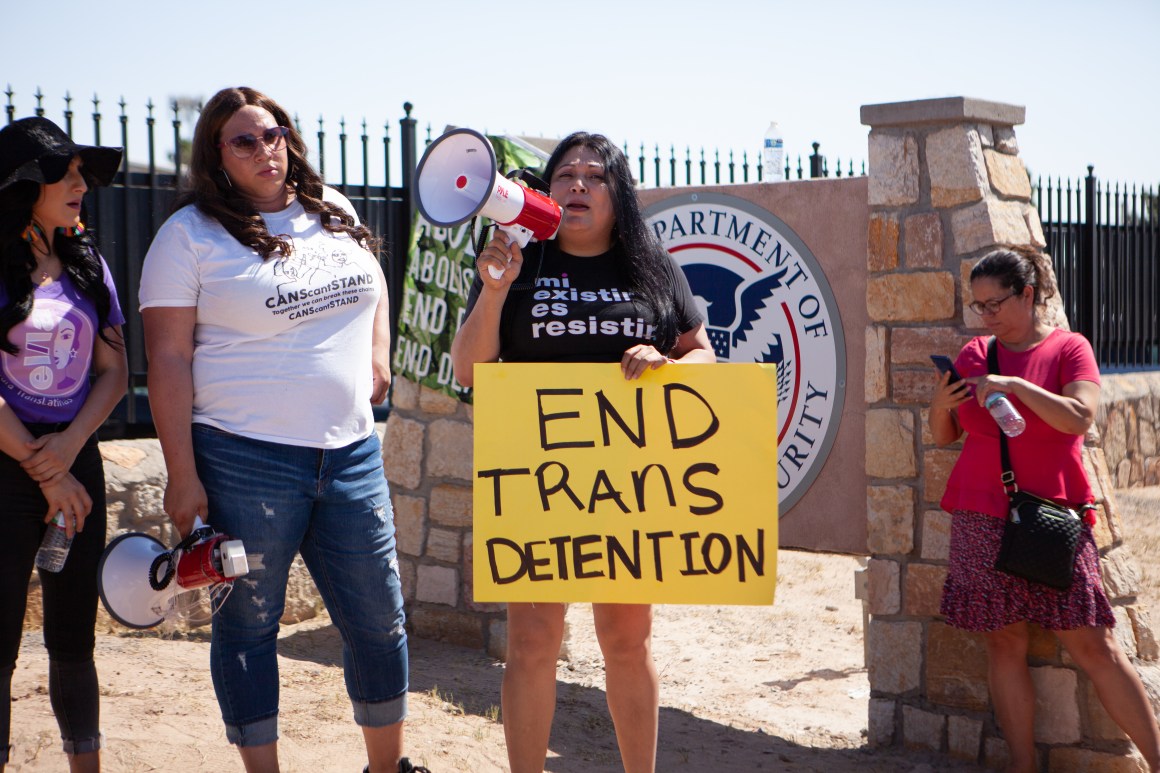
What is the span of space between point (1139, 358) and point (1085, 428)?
843 centimetres

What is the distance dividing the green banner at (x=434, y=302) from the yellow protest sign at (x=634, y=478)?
2583 millimetres

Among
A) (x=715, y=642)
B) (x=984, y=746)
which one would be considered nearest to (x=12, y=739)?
(x=984, y=746)

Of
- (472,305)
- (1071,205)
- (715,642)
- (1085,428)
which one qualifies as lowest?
(715,642)

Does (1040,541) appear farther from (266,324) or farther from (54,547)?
(54,547)

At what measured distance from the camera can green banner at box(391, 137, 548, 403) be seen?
18.4 ft

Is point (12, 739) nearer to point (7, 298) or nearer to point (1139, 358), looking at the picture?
point (7, 298)

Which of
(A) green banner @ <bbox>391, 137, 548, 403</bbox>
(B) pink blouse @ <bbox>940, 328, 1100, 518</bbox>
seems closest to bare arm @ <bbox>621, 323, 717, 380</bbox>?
(B) pink blouse @ <bbox>940, 328, 1100, 518</bbox>

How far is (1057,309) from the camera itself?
4.08 metres

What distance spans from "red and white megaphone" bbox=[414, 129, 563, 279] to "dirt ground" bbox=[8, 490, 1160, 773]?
6.65ft

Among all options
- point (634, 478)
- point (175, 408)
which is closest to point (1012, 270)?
point (634, 478)

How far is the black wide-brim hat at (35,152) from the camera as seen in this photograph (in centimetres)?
288

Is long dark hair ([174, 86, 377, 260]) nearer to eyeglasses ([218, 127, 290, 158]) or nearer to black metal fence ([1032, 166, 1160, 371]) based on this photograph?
eyeglasses ([218, 127, 290, 158])

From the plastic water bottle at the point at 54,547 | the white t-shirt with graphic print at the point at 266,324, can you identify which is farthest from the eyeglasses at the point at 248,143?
the plastic water bottle at the point at 54,547

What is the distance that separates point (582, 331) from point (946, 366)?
1487 mm
